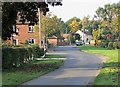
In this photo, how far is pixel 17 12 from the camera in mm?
26125

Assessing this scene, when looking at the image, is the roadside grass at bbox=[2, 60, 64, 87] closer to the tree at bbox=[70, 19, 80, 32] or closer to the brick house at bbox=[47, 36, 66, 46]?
the brick house at bbox=[47, 36, 66, 46]

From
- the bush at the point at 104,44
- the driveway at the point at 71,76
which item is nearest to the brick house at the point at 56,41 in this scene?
the bush at the point at 104,44

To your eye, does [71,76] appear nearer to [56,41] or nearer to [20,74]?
[20,74]

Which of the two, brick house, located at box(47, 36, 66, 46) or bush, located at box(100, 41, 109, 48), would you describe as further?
brick house, located at box(47, 36, 66, 46)

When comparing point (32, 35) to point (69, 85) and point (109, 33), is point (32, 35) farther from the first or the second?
point (69, 85)

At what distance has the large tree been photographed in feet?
80.5

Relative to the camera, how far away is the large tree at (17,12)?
24.5 m

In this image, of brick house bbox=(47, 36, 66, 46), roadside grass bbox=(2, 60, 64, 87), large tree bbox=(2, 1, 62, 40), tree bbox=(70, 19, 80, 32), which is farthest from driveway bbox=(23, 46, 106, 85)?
tree bbox=(70, 19, 80, 32)

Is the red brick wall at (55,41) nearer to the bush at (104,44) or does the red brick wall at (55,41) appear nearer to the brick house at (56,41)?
the brick house at (56,41)

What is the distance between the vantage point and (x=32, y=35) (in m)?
84.0

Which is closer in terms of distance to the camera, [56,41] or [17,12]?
[17,12]

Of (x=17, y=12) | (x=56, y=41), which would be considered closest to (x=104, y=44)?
(x=56, y=41)

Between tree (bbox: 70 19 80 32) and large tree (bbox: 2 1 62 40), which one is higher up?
tree (bbox: 70 19 80 32)

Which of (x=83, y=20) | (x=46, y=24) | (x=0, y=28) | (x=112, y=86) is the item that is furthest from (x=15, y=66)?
(x=83, y=20)
